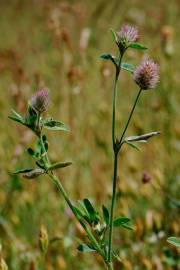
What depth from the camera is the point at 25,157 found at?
7.80 ft

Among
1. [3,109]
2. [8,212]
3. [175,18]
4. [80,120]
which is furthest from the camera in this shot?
[175,18]

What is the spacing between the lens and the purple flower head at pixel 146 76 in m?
1.00

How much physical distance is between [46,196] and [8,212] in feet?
0.46

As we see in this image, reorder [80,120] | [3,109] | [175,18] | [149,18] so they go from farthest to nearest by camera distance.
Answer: [149,18] < [175,18] < [3,109] < [80,120]

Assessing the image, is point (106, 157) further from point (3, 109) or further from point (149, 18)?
point (149, 18)

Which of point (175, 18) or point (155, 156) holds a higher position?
point (175, 18)

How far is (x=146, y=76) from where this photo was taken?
99cm

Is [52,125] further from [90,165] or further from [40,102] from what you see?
[90,165]

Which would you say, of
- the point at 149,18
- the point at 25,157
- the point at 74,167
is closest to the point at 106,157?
the point at 74,167

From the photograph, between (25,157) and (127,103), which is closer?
(25,157)

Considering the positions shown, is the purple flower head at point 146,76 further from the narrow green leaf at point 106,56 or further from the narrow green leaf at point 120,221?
the narrow green leaf at point 120,221

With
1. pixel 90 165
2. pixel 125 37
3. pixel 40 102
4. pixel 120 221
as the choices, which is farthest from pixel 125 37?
pixel 90 165

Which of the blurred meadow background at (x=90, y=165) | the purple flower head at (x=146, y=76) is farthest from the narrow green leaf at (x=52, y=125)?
the blurred meadow background at (x=90, y=165)

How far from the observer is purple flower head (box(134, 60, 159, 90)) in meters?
1.00
